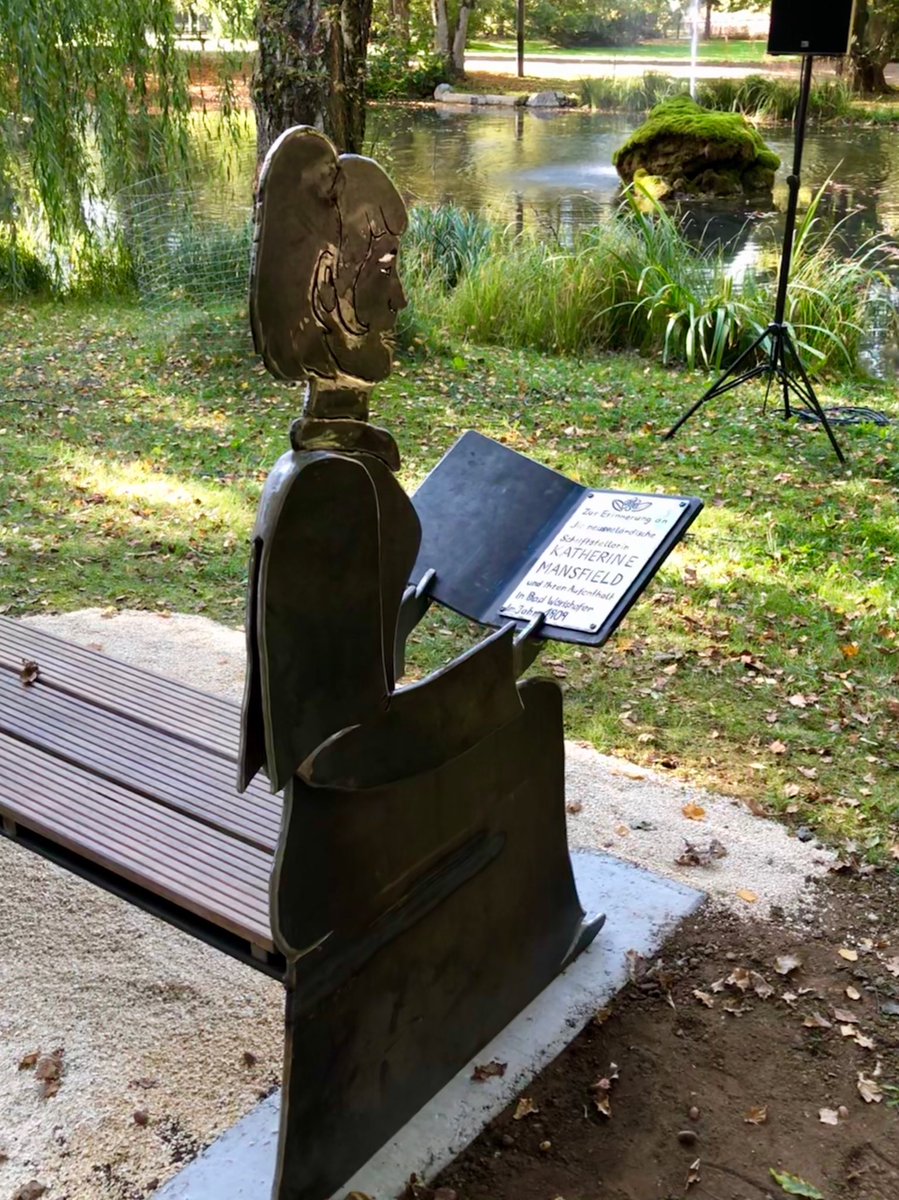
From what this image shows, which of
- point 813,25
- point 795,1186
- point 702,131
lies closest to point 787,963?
point 795,1186

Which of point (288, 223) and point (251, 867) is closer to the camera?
point (288, 223)

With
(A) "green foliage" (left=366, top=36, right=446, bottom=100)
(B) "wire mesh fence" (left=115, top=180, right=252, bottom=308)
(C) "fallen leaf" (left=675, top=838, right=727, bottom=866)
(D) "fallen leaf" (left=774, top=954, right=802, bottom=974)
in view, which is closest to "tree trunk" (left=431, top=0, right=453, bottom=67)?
(A) "green foliage" (left=366, top=36, right=446, bottom=100)

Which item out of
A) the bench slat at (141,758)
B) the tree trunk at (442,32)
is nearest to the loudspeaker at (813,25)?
the bench slat at (141,758)

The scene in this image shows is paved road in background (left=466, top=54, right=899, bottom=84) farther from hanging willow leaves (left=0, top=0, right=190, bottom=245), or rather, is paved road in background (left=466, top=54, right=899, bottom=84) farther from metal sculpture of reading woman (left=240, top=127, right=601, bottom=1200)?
metal sculpture of reading woman (left=240, top=127, right=601, bottom=1200)

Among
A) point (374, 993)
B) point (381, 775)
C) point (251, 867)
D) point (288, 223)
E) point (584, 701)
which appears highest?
point (288, 223)

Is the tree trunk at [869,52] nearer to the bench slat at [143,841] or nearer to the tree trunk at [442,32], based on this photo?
the tree trunk at [442,32]

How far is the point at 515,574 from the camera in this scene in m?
2.84

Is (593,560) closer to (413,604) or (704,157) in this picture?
(413,604)

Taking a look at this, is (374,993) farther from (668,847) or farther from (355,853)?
(668,847)

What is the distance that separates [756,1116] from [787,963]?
0.52 meters

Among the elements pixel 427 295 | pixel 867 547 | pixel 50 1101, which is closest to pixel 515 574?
pixel 50 1101

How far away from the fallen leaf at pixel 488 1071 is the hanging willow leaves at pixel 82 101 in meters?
8.17

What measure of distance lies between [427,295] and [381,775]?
792 centimetres

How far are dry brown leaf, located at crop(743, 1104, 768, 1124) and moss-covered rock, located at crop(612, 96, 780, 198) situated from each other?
1612cm
